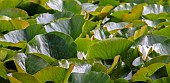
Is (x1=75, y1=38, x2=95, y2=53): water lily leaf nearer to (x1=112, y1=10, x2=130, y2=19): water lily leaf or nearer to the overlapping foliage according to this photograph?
the overlapping foliage

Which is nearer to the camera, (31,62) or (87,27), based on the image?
(31,62)

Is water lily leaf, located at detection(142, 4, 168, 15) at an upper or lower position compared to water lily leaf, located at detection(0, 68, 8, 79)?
lower

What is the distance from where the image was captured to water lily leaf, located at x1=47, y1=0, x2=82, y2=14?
2.26 meters

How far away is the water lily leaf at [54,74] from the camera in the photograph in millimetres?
1270

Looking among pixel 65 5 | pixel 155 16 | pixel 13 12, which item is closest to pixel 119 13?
pixel 155 16

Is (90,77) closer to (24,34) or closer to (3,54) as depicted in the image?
(3,54)

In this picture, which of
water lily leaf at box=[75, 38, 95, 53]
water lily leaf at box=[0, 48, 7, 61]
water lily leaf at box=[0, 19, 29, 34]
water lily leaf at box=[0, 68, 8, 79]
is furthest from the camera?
water lily leaf at box=[0, 19, 29, 34]

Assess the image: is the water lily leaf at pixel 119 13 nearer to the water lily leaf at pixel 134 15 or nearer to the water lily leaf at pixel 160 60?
the water lily leaf at pixel 134 15

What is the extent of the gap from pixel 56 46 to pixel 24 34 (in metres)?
0.22

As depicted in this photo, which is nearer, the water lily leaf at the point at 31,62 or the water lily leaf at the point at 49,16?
the water lily leaf at the point at 31,62

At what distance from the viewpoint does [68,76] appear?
127 centimetres

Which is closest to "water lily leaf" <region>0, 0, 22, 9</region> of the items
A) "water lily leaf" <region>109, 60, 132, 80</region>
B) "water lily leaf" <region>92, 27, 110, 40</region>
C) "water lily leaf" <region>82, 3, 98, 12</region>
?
"water lily leaf" <region>82, 3, 98, 12</region>

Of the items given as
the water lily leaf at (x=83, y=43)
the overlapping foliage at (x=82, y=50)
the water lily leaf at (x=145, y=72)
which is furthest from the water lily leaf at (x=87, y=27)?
the water lily leaf at (x=145, y=72)

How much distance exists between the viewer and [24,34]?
1717mm
